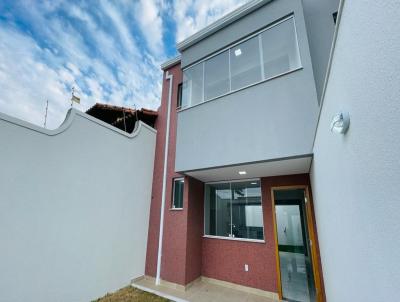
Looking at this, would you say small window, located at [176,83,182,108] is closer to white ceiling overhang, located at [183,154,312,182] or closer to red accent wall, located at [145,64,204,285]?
red accent wall, located at [145,64,204,285]

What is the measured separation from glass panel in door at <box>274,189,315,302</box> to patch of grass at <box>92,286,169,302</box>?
3.25 metres

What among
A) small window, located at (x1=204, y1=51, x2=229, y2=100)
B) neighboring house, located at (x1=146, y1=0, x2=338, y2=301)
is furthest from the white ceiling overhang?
small window, located at (x1=204, y1=51, x2=229, y2=100)

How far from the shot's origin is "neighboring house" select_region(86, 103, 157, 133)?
7.11 meters

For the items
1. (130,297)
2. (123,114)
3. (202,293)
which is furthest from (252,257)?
(123,114)

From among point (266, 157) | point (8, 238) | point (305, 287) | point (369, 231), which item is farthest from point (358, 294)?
point (8, 238)

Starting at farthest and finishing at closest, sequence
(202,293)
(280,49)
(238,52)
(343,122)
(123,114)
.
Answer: (123,114) → (238,52) → (202,293) → (280,49) → (343,122)

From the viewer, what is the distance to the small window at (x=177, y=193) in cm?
597

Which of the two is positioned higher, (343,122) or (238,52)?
(238,52)

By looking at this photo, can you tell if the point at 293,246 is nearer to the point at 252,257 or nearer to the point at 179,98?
the point at 252,257

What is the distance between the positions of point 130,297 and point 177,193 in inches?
115

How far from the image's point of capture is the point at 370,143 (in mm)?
1101

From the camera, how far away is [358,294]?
1537 mm

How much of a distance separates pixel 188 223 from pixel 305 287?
11.4 ft

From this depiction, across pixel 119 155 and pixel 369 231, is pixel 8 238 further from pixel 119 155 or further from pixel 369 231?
pixel 369 231
